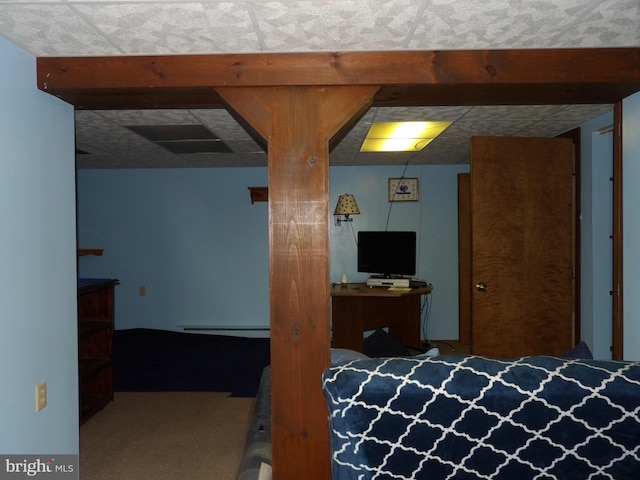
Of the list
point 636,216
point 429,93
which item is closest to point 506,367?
point 429,93

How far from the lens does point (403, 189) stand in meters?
5.57

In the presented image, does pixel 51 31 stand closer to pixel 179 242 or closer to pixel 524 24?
pixel 524 24

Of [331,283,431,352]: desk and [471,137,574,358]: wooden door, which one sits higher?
[471,137,574,358]: wooden door

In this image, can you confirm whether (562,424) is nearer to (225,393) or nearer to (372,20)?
(372,20)

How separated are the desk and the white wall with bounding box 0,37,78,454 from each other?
2.54m

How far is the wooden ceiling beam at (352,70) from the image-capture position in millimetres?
2117

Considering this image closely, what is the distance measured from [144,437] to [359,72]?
2751 millimetres

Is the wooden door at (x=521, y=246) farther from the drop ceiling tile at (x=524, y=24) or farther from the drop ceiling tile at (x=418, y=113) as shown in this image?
the drop ceiling tile at (x=524, y=24)

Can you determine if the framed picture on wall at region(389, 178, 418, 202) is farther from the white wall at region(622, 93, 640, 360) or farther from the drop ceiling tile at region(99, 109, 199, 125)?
the white wall at region(622, 93, 640, 360)

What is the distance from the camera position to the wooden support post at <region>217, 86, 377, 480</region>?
221 centimetres

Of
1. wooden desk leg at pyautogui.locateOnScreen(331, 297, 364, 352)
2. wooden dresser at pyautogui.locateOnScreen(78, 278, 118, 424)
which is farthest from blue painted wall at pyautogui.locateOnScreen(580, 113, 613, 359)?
wooden dresser at pyautogui.locateOnScreen(78, 278, 118, 424)

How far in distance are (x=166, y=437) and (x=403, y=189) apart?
389cm

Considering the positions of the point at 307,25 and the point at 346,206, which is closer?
the point at 307,25

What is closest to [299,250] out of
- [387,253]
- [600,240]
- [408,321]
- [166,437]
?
[166,437]
